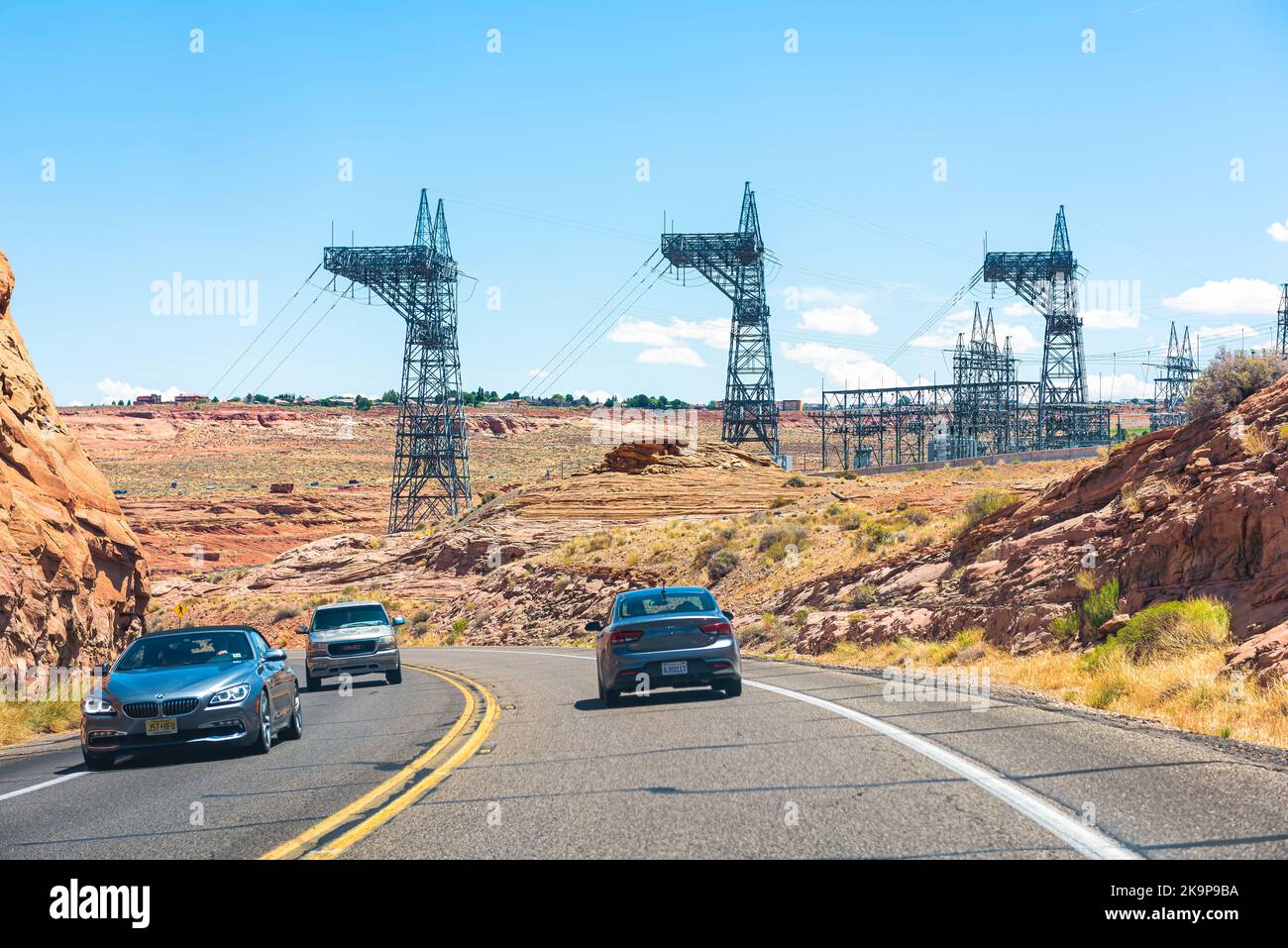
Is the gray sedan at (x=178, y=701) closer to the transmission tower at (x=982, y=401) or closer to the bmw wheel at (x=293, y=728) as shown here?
the bmw wheel at (x=293, y=728)

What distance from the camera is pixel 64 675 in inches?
795

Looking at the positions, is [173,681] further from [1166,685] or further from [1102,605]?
[1102,605]

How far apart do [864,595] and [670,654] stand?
14.2m

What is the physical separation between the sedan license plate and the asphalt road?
368mm

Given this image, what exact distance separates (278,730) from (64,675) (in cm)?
812

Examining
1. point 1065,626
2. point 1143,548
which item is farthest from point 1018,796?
point 1143,548

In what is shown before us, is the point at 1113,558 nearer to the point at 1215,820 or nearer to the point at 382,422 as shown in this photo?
the point at 1215,820

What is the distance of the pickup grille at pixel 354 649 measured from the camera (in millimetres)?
24891

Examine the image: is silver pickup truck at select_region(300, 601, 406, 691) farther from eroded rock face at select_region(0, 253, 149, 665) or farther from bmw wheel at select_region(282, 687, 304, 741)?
bmw wheel at select_region(282, 687, 304, 741)

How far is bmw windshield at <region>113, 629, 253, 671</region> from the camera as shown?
13672 mm

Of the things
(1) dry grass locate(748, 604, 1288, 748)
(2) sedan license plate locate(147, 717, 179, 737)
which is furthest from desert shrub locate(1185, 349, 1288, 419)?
(2) sedan license plate locate(147, 717, 179, 737)

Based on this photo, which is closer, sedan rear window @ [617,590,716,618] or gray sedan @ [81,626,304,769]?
gray sedan @ [81,626,304,769]
